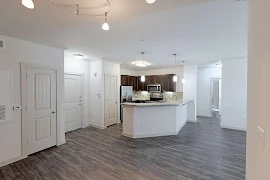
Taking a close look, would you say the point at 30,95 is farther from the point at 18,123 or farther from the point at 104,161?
the point at 104,161

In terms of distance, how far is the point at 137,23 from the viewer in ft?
8.79

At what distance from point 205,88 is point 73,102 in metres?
6.58

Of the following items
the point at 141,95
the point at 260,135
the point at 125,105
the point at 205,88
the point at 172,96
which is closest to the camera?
the point at 260,135

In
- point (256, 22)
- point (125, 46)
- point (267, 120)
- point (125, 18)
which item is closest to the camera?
point (267, 120)

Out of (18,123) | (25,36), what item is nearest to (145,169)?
(18,123)

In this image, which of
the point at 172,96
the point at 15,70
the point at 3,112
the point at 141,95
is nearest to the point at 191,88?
the point at 172,96

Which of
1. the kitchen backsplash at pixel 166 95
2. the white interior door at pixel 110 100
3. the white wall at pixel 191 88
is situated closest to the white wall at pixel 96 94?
the white interior door at pixel 110 100

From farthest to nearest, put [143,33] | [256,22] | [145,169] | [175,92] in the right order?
[175,92] < [143,33] < [145,169] < [256,22]

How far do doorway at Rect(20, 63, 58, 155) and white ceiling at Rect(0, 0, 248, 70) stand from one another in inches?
32.5

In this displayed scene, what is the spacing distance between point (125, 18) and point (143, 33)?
0.74 meters

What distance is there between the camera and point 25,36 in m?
3.34

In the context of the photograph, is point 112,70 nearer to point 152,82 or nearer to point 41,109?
point 152,82

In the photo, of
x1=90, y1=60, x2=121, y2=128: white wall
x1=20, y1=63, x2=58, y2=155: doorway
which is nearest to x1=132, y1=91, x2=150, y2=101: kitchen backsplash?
x1=90, y1=60, x2=121, y2=128: white wall

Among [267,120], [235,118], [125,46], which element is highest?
[125,46]
